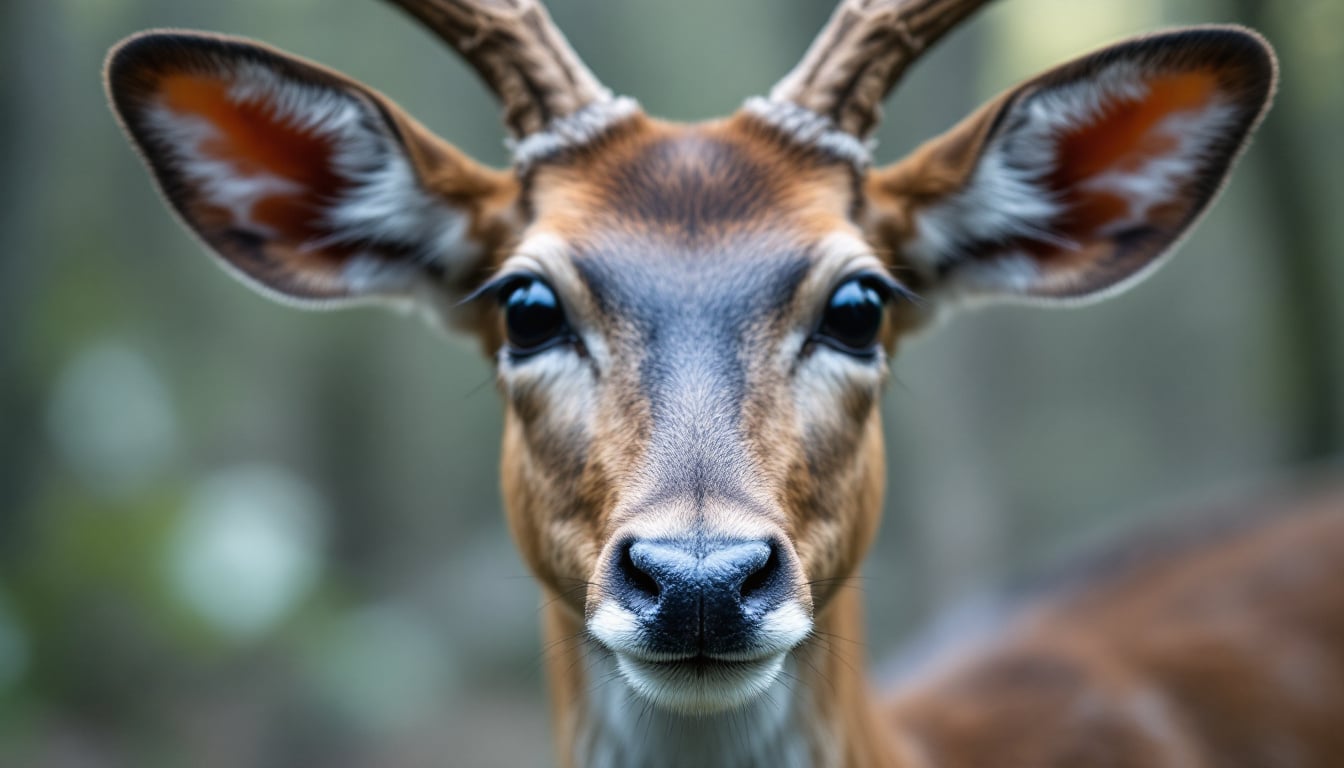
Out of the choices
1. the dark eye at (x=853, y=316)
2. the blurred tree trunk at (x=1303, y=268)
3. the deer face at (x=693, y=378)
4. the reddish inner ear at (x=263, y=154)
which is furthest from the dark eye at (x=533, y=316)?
the blurred tree trunk at (x=1303, y=268)

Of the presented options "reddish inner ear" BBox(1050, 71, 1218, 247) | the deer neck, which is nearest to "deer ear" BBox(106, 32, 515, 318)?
the deer neck

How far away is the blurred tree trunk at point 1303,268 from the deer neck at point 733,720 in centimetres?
641

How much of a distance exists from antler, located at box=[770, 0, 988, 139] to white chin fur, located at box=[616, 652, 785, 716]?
1730 mm

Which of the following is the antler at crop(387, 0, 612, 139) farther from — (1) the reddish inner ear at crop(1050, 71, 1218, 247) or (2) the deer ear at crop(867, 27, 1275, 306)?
(1) the reddish inner ear at crop(1050, 71, 1218, 247)

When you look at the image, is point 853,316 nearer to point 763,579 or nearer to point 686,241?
point 686,241

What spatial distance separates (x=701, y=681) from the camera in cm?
261

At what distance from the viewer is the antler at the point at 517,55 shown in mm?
3412

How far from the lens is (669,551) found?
2.46 m

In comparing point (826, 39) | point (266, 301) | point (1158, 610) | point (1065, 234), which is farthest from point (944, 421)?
point (266, 301)

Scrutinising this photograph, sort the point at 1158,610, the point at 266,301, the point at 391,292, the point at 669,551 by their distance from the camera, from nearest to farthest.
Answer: the point at 669,551
the point at 391,292
the point at 1158,610
the point at 266,301

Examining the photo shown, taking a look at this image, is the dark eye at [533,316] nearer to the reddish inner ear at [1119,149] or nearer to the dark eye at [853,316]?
→ the dark eye at [853,316]

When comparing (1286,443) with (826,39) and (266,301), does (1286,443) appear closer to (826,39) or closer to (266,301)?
(826,39)

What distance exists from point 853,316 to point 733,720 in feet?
3.96

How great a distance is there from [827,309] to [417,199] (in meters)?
1.36
